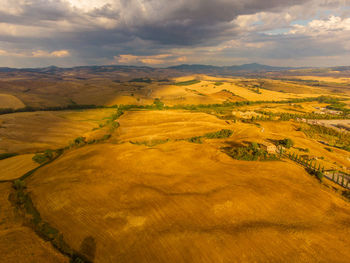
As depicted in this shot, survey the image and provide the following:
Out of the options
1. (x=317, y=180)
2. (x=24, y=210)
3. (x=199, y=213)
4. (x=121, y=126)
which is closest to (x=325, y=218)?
(x=317, y=180)

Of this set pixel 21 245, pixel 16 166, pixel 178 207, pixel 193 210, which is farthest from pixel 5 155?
pixel 193 210

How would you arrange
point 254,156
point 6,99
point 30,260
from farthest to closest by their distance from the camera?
point 6,99 < point 254,156 < point 30,260

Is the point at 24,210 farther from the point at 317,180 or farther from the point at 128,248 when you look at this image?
the point at 317,180

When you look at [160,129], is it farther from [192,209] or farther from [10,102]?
[10,102]

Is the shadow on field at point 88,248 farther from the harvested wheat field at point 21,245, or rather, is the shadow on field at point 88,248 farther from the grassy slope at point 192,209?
the harvested wheat field at point 21,245

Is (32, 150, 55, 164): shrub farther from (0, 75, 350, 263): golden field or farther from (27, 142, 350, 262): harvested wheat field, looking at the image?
(27, 142, 350, 262): harvested wheat field

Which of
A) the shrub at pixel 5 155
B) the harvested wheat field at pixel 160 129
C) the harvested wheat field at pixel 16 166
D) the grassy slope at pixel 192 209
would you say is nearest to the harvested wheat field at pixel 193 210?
the grassy slope at pixel 192 209
